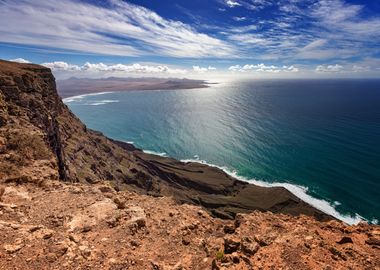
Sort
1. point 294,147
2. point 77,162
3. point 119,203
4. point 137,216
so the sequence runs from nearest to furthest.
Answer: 1. point 137,216
2. point 119,203
3. point 77,162
4. point 294,147

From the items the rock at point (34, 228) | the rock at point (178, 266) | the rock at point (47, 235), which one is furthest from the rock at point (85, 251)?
the rock at point (178, 266)

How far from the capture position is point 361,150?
101 metres

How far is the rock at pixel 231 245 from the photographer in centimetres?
1415

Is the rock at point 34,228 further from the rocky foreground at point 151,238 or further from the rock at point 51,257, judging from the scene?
the rock at point 51,257

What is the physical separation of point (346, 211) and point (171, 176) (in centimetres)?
5123

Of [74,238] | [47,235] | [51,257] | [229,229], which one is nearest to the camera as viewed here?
[51,257]

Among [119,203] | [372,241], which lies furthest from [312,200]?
[119,203]

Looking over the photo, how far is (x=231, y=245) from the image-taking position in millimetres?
14195

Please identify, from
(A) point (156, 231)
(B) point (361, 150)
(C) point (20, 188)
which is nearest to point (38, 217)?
(C) point (20, 188)

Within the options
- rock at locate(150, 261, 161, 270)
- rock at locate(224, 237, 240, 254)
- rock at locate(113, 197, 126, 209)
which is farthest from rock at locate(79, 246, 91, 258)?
rock at locate(224, 237, 240, 254)

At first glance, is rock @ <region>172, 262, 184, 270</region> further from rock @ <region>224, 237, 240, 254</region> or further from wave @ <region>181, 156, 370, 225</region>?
wave @ <region>181, 156, 370, 225</region>

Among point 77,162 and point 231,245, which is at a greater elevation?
point 231,245

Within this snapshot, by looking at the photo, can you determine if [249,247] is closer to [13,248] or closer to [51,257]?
[51,257]

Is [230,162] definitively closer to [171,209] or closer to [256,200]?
[256,200]
